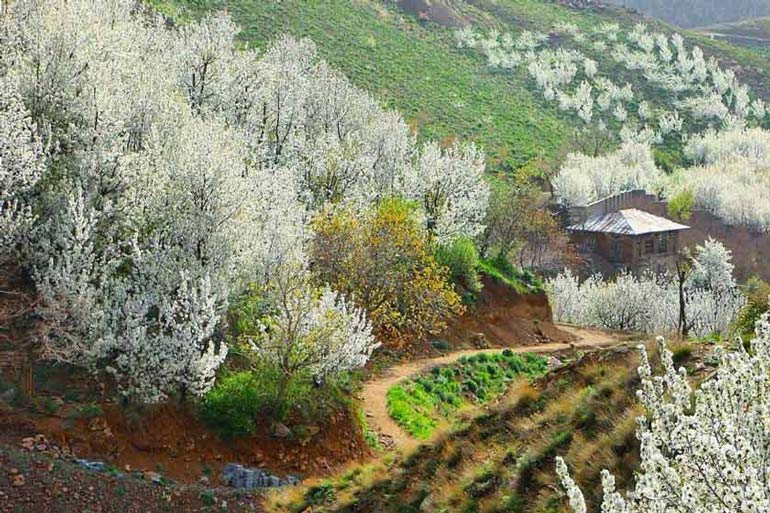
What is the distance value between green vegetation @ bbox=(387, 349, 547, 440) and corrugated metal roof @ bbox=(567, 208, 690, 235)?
28.2 metres

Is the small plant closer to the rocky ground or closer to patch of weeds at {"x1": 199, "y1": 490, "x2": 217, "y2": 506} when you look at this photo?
the rocky ground

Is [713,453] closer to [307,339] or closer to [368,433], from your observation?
[307,339]

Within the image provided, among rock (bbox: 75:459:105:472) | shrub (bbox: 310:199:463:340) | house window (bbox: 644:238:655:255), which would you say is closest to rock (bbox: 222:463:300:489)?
rock (bbox: 75:459:105:472)

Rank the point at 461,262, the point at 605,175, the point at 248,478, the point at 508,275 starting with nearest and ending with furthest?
1. the point at 248,478
2. the point at 461,262
3. the point at 508,275
4. the point at 605,175

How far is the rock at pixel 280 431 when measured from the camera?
64.4 feet

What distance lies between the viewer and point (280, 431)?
1969 centimetres

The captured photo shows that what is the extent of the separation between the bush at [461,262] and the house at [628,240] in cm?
2461

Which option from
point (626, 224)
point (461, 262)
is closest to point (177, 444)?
point (461, 262)

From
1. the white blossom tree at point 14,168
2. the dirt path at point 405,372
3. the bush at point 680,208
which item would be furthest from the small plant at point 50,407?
the bush at point 680,208

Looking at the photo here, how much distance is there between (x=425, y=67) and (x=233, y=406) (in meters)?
61.4

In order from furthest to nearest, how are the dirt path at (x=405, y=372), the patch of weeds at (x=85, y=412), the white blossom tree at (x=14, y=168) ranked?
the dirt path at (x=405, y=372), the white blossom tree at (x=14, y=168), the patch of weeds at (x=85, y=412)

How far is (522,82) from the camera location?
87812 mm

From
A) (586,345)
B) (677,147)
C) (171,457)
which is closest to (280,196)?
(171,457)

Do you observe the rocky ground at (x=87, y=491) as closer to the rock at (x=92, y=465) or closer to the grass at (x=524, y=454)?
the rock at (x=92, y=465)
